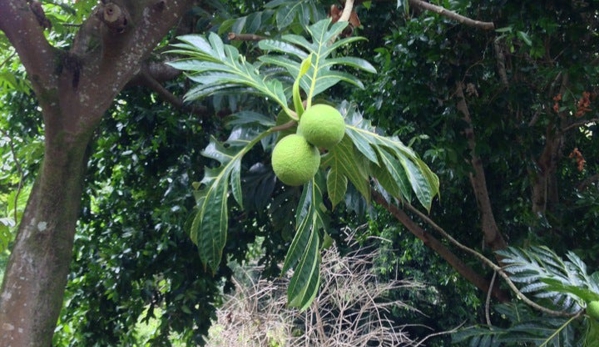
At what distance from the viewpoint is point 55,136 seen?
6.50ft

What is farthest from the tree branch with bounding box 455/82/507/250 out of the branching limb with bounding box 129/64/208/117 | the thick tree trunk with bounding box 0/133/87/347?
the thick tree trunk with bounding box 0/133/87/347

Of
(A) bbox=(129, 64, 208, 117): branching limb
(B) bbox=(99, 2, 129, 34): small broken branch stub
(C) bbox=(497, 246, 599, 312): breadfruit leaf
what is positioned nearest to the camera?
(B) bbox=(99, 2, 129, 34): small broken branch stub

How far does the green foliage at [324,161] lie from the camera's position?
1292mm

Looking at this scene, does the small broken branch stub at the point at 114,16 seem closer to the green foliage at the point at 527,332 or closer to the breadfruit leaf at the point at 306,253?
the breadfruit leaf at the point at 306,253

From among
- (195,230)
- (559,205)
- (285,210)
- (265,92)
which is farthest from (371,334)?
(265,92)

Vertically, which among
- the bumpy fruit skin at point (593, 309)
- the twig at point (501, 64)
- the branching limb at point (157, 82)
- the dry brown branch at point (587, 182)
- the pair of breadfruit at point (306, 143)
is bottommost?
the bumpy fruit skin at point (593, 309)

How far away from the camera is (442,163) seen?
2975 millimetres

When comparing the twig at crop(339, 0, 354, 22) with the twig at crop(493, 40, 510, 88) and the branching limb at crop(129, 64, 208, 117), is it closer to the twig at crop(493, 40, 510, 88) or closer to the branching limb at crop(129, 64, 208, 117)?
the branching limb at crop(129, 64, 208, 117)

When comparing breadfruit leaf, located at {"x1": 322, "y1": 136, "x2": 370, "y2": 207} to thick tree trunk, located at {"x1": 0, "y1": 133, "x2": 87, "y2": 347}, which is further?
thick tree trunk, located at {"x1": 0, "y1": 133, "x2": 87, "y2": 347}

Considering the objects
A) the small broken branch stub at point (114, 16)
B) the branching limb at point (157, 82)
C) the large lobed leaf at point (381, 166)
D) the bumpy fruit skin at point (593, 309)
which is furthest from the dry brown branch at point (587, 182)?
the small broken branch stub at point (114, 16)

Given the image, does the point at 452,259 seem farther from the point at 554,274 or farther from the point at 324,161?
the point at 324,161

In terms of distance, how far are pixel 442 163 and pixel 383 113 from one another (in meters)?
0.36

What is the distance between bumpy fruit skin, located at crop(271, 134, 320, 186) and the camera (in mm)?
1114

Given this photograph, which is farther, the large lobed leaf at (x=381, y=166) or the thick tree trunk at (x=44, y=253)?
the thick tree trunk at (x=44, y=253)
